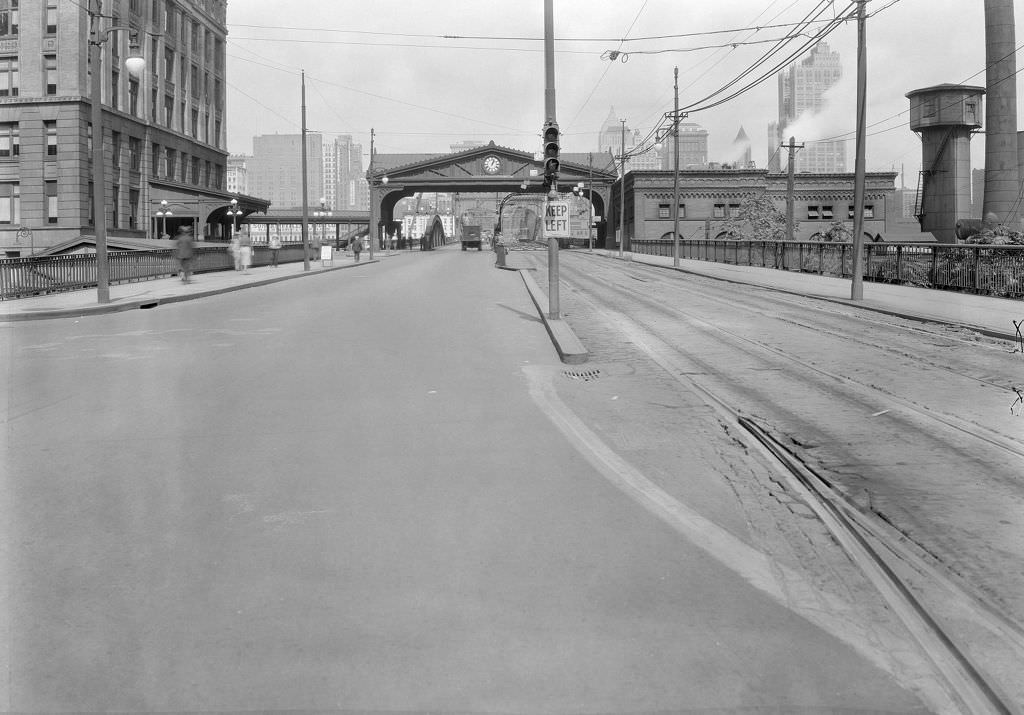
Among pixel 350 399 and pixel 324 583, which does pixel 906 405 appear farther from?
pixel 324 583

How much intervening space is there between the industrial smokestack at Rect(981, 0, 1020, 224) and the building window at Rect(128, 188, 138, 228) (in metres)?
56.1

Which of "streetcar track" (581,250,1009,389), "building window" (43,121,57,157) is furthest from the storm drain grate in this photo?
"building window" (43,121,57,157)

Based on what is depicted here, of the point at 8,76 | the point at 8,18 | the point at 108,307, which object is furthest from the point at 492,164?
the point at 108,307

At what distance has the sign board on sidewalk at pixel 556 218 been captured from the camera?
58.2 ft

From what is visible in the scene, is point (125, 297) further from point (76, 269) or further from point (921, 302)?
point (921, 302)

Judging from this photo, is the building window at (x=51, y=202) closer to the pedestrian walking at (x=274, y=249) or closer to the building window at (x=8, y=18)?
the building window at (x=8, y=18)

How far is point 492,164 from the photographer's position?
95.3 metres

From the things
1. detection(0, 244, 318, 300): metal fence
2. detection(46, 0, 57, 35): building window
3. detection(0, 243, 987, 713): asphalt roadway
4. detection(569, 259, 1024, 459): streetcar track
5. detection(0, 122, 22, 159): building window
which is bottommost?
detection(0, 243, 987, 713): asphalt roadway

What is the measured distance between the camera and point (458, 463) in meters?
7.59

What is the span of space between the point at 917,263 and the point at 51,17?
49.8m

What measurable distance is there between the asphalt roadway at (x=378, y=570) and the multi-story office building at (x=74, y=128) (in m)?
45.7

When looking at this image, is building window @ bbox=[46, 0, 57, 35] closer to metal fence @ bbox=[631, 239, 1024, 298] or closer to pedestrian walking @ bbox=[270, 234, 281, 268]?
pedestrian walking @ bbox=[270, 234, 281, 268]

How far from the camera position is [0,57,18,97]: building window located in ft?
178

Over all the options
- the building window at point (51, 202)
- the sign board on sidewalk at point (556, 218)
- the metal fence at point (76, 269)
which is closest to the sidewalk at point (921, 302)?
the sign board on sidewalk at point (556, 218)
